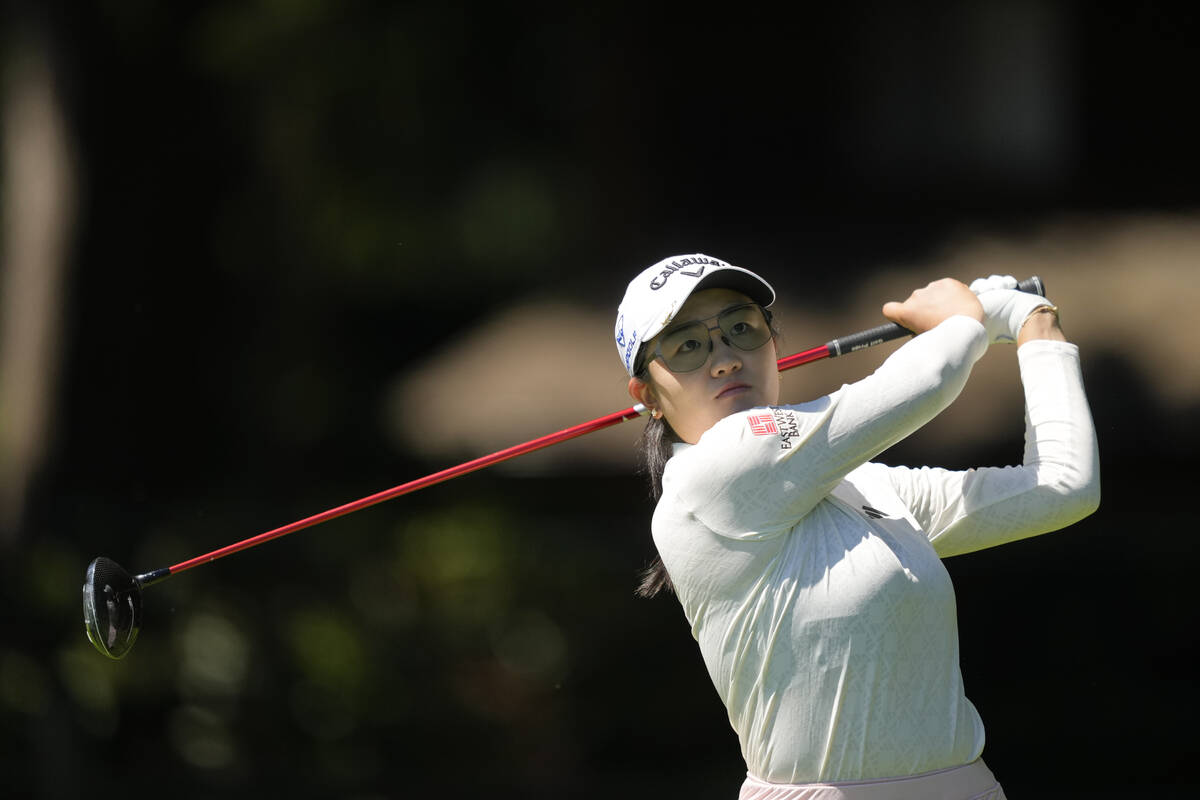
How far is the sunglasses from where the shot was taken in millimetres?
2043

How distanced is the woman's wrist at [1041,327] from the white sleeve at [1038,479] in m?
0.02

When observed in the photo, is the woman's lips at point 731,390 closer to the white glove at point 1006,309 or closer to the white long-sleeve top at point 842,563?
the white long-sleeve top at point 842,563

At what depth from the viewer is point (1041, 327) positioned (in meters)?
1.98

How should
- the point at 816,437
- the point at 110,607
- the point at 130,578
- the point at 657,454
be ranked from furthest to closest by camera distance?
the point at 130,578 < the point at 110,607 < the point at 657,454 < the point at 816,437

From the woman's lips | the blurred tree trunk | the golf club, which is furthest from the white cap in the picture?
the blurred tree trunk

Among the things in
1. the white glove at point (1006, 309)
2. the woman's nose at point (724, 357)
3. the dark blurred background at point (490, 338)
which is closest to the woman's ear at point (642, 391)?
the woman's nose at point (724, 357)

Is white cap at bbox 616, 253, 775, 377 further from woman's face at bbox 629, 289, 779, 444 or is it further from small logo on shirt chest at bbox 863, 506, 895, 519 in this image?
small logo on shirt chest at bbox 863, 506, 895, 519

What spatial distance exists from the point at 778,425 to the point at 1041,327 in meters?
0.46

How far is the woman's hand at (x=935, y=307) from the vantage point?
1.96 metres

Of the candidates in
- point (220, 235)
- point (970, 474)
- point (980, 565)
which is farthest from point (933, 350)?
point (220, 235)

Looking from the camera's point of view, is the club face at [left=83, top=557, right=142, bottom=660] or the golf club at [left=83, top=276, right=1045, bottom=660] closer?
the golf club at [left=83, top=276, right=1045, bottom=660]

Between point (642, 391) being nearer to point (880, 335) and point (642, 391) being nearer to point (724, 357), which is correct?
point (724, 357)

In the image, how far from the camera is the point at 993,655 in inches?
146

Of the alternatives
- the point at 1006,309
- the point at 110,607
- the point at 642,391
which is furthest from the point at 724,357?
the point at 110,607
